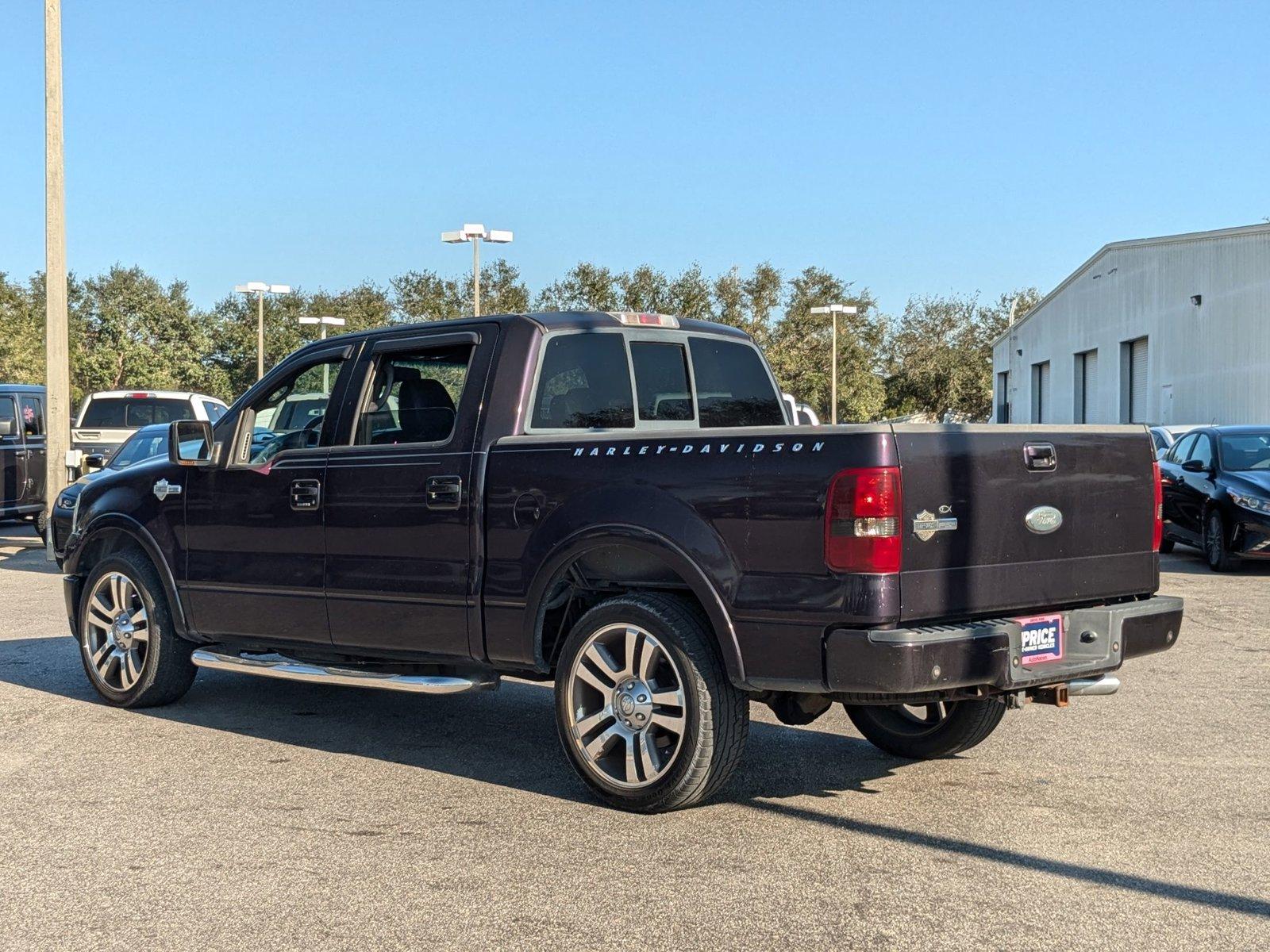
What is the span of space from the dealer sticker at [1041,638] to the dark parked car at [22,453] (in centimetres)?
1729

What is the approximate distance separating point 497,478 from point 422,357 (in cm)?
93

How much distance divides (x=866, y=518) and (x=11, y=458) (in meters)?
17.7

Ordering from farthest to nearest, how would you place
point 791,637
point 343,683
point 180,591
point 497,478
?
point 180,591, point 343,683, point 497,478, point 791,637

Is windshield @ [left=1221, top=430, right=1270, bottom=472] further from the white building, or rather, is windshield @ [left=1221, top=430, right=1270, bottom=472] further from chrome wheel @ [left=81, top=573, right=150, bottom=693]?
the white building

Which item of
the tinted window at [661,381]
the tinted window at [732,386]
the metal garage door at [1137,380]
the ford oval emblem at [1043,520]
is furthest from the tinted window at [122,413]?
the metal garage door at [1137,380]

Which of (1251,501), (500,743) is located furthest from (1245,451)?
(500,743)

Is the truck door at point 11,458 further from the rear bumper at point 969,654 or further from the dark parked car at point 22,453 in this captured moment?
the rear bumper at point 969,654

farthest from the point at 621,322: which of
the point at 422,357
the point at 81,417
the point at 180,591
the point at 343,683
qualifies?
the point at 81,417

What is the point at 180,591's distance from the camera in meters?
7.54

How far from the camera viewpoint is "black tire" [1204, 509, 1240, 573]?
1573 cm

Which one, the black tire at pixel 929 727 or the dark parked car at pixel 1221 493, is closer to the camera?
the black tire at pixel 929 727

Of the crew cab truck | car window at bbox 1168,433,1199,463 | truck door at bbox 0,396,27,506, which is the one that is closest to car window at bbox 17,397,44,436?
truck door at bbox 0,396,27,506

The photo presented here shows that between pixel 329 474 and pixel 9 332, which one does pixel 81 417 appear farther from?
pixel 9 332

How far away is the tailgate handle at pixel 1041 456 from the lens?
5430mm
